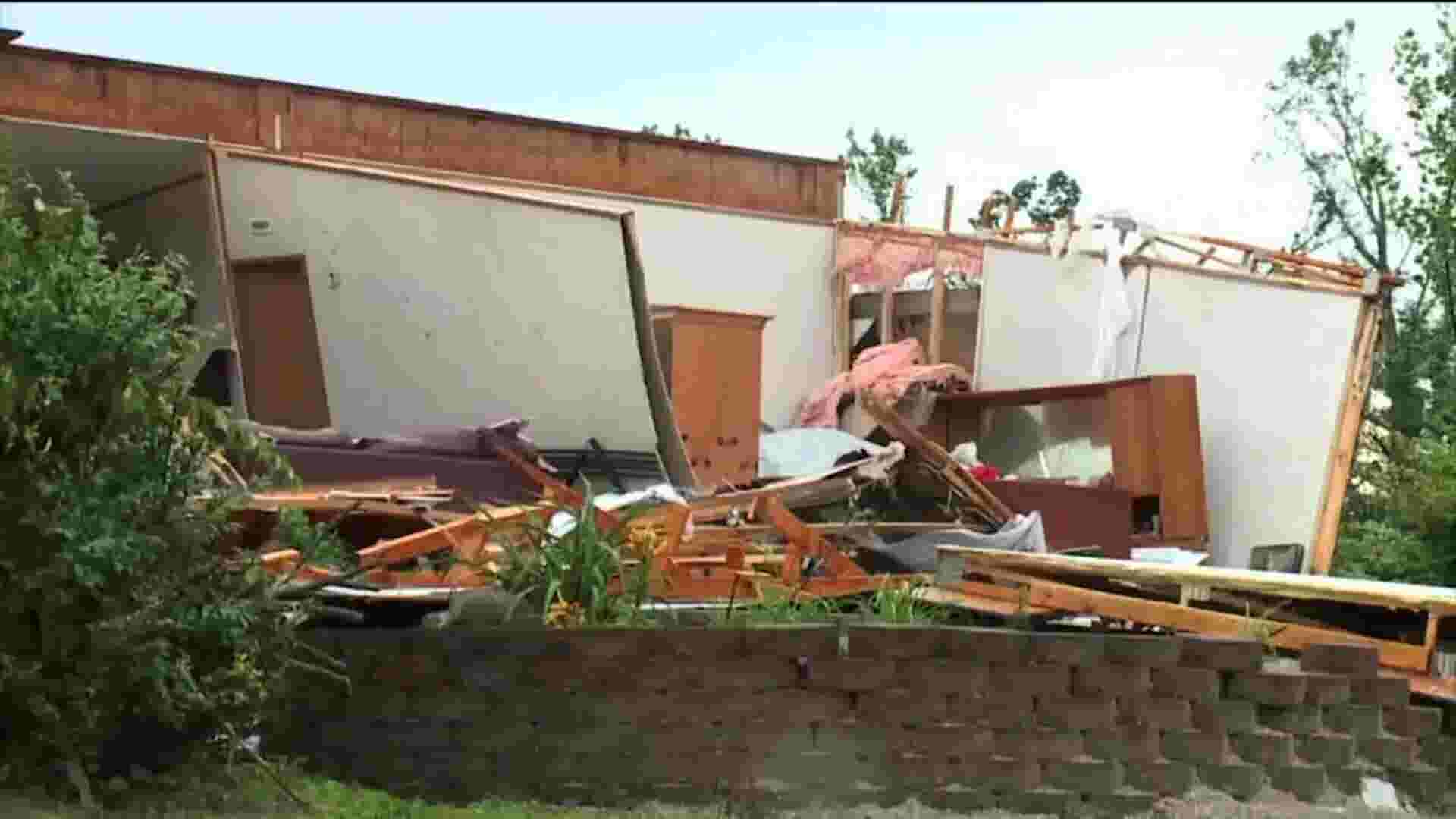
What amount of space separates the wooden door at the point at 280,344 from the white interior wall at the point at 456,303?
0.37 ft

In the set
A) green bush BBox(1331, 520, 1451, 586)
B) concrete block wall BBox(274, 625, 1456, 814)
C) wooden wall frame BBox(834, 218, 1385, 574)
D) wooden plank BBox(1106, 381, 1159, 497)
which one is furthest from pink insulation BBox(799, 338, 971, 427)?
concrete block wall BBox(274, 625, 1456, 814)

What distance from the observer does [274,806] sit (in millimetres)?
6344

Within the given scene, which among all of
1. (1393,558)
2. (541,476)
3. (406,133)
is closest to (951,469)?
(541,476)

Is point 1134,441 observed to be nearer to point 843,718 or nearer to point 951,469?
point 951,469

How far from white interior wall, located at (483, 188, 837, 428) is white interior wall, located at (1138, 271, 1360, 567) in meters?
4.27

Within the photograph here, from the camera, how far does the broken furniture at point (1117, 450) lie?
12.5 m

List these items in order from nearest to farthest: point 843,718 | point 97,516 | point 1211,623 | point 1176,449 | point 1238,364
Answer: point 97,516
point 843,718
point 1211,623
point 1176,449
point 1238,364

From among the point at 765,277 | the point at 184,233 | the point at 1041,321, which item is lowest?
the point at 1041,321

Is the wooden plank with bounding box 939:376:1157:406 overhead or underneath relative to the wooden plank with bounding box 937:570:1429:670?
overhead

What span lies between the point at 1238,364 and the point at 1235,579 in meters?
5.80

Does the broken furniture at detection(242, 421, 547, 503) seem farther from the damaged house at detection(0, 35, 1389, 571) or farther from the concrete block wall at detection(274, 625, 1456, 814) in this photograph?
the concrete block wall at detection(274, 625, 1456, 814)

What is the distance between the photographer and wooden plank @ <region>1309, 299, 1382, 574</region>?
41.3 ft

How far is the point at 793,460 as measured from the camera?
13211 mm

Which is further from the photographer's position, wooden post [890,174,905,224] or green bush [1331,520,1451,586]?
wooden post [890,174,905,224]
